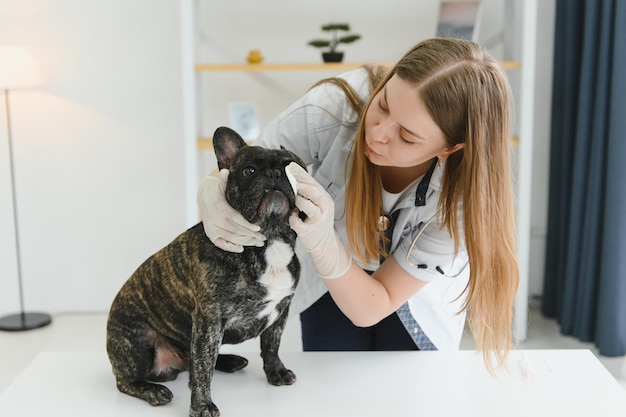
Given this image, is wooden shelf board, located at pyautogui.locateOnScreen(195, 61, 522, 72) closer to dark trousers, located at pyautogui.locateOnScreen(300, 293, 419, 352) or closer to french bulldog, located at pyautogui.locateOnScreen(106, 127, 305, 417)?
dark trousers, located at pyautogui.locateOnScreen(300, 293, 419, 352)

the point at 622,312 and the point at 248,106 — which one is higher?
the point at 248,106

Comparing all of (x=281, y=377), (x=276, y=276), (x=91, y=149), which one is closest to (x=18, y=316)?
(x=91, y=149)

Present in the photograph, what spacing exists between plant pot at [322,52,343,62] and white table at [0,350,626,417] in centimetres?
192

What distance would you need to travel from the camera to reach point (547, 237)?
11.9 feet

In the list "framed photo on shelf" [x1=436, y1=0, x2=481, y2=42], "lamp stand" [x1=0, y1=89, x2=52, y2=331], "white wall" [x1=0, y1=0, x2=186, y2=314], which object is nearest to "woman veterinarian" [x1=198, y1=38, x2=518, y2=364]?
"framed photo on shelf" [x1=436, y1=0, x2=481, y2=42]

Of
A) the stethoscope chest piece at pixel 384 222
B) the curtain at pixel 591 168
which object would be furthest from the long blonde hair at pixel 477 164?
the curtain at pixel 591 168

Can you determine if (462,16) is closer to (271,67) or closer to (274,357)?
(271,67)

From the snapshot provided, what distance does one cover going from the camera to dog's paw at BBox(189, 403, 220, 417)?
1.22 metres

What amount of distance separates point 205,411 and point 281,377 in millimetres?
193

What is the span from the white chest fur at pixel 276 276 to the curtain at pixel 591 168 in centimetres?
210

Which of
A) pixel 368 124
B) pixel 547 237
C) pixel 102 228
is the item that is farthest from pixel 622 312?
pixel 102 228

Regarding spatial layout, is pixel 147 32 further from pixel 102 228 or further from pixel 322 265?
pixel 322 265

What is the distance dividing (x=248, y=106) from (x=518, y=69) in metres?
1.23

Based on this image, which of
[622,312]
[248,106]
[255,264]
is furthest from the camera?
[248,106]
